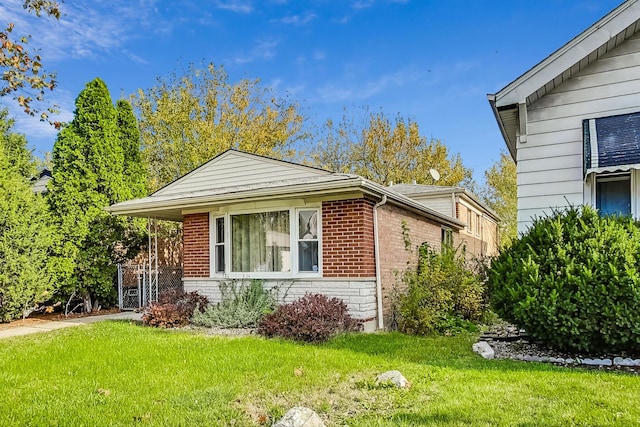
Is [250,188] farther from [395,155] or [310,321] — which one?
[395,155]

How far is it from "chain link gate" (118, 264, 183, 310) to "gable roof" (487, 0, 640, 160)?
10336 mm

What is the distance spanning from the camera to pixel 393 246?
9992 millimetres

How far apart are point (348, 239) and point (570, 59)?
471 centimetres

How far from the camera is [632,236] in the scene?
18.7 ft

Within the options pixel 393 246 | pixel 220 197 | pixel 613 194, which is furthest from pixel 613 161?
pixel 220 197

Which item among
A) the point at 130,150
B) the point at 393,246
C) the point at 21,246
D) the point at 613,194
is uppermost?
the point at 130,150

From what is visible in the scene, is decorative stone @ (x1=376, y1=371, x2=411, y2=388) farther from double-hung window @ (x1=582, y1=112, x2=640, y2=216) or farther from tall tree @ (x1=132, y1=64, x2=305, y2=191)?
tall tree @ (x1=132, y1=64, x2=305, y2=191)

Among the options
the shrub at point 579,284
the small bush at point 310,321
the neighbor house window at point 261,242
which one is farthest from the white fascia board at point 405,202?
the shrub at point 579,284

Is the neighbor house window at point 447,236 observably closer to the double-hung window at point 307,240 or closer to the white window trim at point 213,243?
the double-hung window at point 307,240

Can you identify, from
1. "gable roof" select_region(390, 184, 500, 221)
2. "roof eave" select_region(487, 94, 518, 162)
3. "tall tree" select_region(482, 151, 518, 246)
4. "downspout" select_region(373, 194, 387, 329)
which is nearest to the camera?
"roof eave" select_region(487, 94, 518, 162)

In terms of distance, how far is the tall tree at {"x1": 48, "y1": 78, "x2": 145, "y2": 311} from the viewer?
12.7 metres

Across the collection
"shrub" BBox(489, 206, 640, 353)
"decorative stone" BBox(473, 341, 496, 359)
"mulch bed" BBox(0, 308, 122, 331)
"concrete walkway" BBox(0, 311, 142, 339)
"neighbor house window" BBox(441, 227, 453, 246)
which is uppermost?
"neighbor house window" BBox(441, 227, 453, 246)

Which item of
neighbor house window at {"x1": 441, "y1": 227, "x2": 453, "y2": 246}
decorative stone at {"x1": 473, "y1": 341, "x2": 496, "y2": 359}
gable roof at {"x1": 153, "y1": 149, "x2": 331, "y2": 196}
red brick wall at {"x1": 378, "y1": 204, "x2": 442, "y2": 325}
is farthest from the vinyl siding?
neighbor house window at {"x1": 441, "y1": 227, "x2": 453, "y2": 246}

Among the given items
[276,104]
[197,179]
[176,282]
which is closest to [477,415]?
[197,179]
